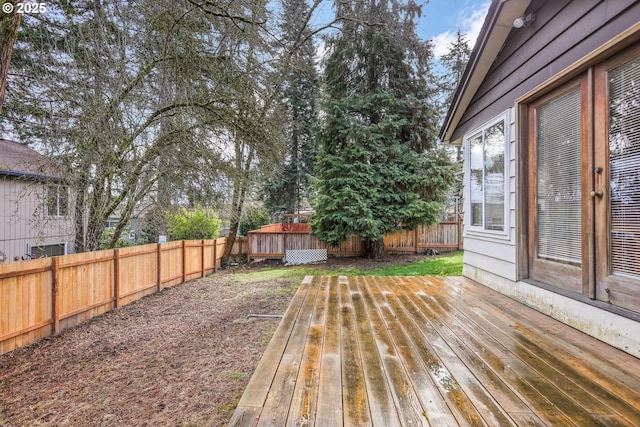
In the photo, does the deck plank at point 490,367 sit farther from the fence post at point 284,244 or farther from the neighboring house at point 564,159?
the fence post at point 284,244

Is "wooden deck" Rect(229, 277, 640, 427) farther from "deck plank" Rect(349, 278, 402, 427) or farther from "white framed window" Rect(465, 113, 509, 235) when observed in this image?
"white framed window" Rect(465, 113, 509, 235)

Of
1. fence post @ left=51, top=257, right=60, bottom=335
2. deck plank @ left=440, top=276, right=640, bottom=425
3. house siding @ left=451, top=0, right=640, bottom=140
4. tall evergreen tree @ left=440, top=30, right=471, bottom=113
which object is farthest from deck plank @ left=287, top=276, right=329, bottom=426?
tall evergreen tree @ left=440, top=30, right=471, bottom=113

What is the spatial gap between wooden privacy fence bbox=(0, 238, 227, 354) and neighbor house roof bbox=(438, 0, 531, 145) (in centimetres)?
634

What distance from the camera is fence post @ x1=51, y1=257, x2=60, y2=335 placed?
4.07 m

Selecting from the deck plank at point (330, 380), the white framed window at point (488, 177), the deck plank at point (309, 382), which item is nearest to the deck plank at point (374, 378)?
the deck plank at point (330, 380)

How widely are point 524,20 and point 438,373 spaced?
142 inches

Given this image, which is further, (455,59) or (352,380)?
(455,59)

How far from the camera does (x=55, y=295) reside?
4.12 m

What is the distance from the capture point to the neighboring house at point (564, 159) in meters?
1.98

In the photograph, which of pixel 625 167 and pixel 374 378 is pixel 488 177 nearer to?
pixel 625 167

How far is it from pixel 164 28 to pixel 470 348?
4453 mm

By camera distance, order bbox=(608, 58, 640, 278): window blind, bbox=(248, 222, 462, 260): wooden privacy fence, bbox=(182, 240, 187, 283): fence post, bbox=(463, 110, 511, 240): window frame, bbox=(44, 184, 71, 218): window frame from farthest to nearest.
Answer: bbox=(248, 222, 462, 260): wooden privacy fence < bbox=(182, 240, 187, 283): fence post < bbox=(44, 184, 71, 218): window frame < bbox=(463, 110, 511, 240): window frame < bbox=(608, 58, 640, 278): window blind

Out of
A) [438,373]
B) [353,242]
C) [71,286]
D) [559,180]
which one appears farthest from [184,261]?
[559,180]

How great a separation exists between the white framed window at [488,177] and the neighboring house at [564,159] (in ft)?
0.08
